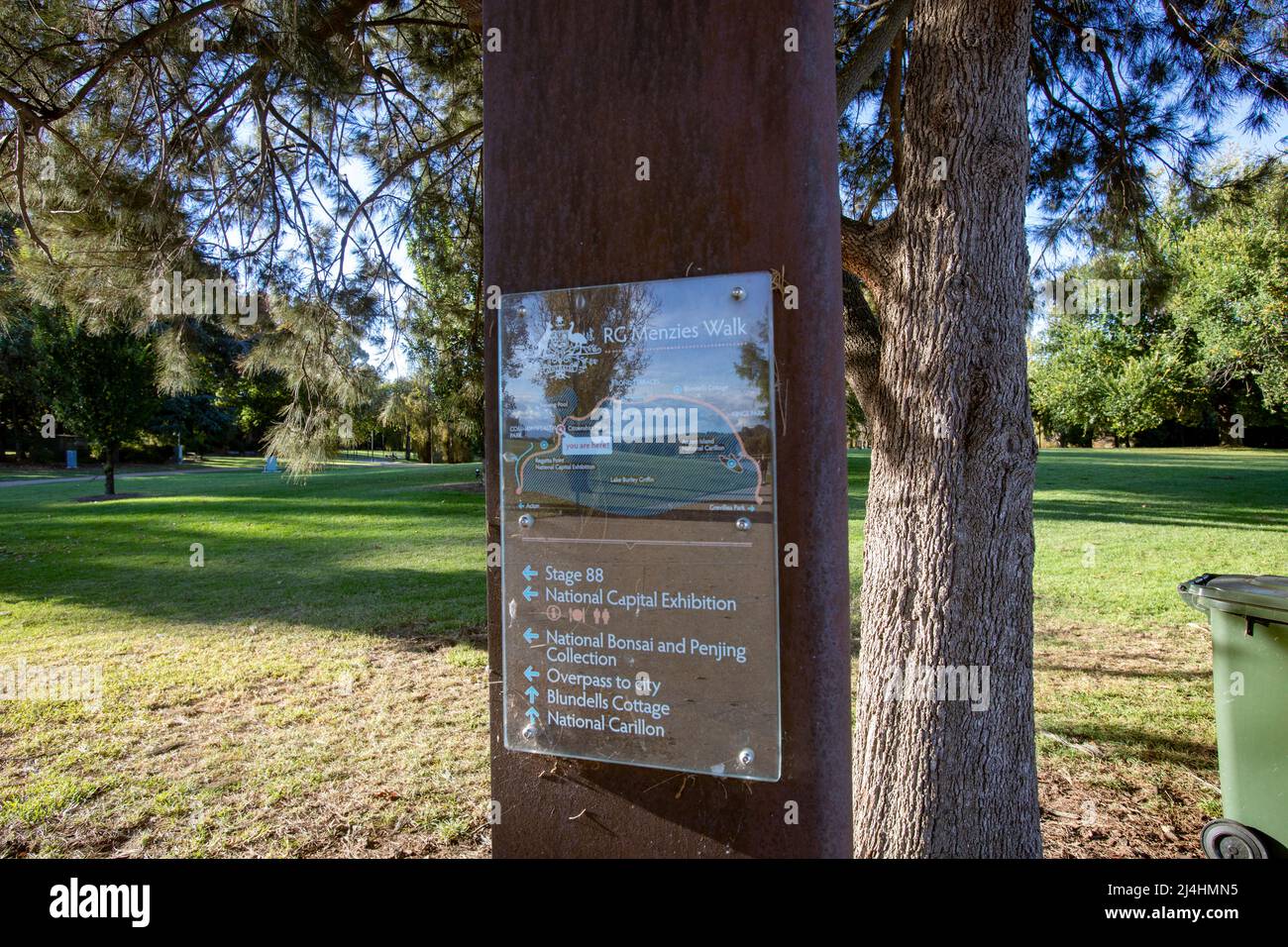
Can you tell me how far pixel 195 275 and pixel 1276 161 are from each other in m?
7.20

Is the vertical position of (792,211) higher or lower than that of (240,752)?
higher

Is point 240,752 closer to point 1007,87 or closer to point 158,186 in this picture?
point 158,186

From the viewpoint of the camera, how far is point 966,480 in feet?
8.86

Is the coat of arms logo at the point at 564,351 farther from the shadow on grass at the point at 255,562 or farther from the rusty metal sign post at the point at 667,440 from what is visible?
the shadow on grass at the point at 255,562

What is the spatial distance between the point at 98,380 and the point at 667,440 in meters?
19.2

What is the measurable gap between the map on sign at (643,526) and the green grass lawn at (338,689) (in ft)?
7.14

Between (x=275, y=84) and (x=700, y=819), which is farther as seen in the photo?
(x=275, y=84)

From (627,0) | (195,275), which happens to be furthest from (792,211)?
(195,275)

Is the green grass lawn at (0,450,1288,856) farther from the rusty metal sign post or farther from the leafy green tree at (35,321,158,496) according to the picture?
the leafy green tree at (35,321,158,496)

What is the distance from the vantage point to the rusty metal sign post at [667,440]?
65.6 inches

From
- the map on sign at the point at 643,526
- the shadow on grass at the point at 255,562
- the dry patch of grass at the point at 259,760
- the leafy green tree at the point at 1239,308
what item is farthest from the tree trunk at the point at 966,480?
the leafy green tree at the point at 1239,308

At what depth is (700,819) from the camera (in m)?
1.73

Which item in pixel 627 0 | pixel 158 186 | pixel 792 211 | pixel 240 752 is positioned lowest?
pixel 240 752

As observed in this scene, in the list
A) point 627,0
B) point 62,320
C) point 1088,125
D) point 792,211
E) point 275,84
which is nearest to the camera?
point 792,211
